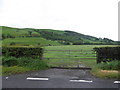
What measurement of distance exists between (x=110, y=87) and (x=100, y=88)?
41 cm

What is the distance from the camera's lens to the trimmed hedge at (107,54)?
8.32 meters

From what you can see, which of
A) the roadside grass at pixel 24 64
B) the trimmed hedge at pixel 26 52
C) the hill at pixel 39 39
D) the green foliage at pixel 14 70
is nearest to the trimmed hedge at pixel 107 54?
the roadside grass at pixel 24 64

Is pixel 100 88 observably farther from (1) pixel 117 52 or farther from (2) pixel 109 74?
(1) pixel 117 52

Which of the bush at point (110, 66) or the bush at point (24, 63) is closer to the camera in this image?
the bush at point (110, 66)

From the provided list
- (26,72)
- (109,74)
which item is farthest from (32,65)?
(109,74)

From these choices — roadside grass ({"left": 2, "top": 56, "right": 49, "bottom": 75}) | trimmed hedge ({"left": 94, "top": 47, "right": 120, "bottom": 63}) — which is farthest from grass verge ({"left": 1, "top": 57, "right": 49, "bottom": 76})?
trimmed hedge ({"left": 94, "top": 47, "right": 120, "bottom": 63})

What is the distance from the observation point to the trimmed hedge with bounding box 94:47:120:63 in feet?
27.3

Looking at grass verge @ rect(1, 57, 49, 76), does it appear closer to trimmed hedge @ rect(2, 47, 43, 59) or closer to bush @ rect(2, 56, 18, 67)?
bush @ rect(2, 56, 18, 67)

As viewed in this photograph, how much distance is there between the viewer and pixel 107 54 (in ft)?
27.5

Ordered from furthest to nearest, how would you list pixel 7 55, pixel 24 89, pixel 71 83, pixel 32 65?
1. pixel 7 55
2. pixel 32 65
3. pixel 71 83
4. pixel 24 89

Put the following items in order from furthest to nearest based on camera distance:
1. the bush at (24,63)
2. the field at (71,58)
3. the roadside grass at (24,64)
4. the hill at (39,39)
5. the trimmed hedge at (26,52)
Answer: the hill at (39,39), the field at (71,58), the trimmed hedge at (26,52), the bush at (24,63), the roadside grass at (24,64)

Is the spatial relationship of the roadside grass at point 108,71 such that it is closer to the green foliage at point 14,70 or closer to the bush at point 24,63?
the bush at point 24,63

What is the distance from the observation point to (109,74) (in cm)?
662

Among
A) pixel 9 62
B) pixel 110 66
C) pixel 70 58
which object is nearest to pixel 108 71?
pixel 110 66
